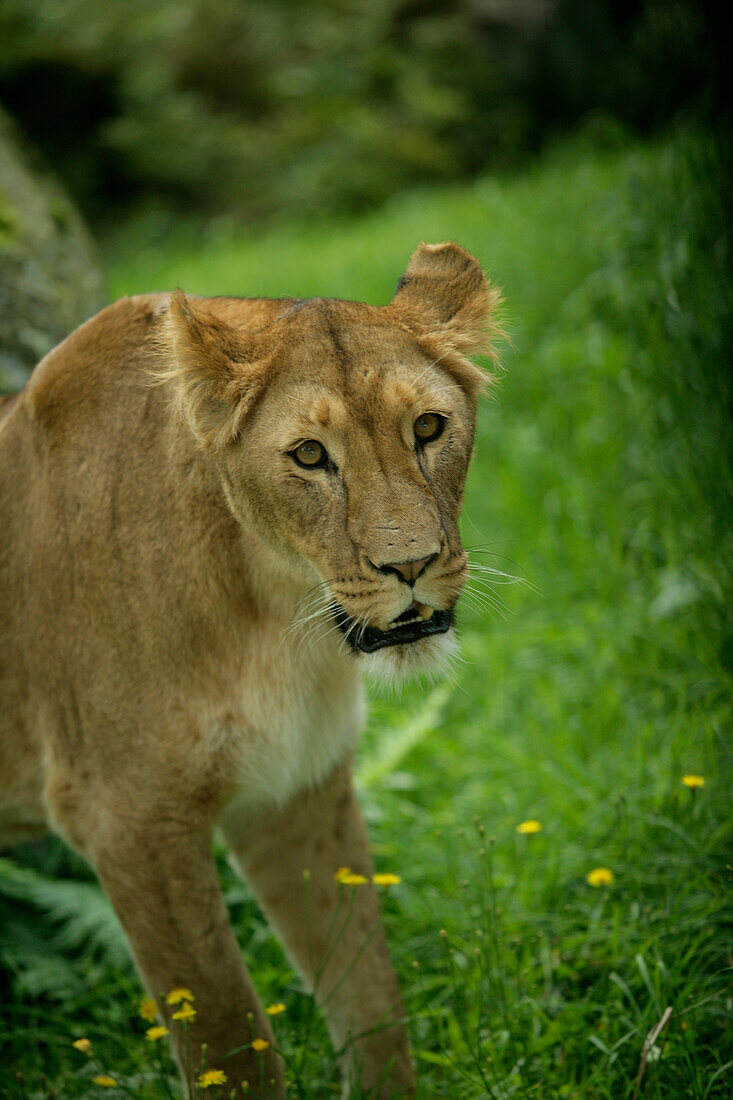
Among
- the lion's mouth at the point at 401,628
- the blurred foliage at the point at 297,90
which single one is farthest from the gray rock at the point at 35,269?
the blurred foliage at the point at 297,90

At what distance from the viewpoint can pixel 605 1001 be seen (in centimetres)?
297

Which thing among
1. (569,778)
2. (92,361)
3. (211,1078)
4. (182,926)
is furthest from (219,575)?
(569,778)

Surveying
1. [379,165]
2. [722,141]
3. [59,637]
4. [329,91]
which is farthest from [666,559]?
[329,91]

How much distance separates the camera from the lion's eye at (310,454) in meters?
2.29

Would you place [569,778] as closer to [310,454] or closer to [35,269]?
[310,454]

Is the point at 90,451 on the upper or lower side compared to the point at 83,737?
upper

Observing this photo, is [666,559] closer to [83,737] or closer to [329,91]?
[83,737]

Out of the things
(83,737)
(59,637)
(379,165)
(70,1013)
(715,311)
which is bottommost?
(70,1013)

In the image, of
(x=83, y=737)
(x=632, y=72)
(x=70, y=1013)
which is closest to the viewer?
(x=83, y=737)

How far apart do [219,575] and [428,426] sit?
63cm

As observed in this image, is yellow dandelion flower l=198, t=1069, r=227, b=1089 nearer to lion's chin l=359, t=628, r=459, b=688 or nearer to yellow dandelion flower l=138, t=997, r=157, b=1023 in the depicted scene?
yellow dandelion flower l=138, t=997, r=157, b=1023

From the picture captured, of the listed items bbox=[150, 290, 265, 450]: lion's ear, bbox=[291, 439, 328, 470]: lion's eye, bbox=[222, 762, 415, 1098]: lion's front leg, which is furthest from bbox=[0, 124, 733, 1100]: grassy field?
bbox=[150, 290, 265, 450]: lion's ear

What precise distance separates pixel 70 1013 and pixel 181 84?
526 inches

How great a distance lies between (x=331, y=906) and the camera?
2.97m
